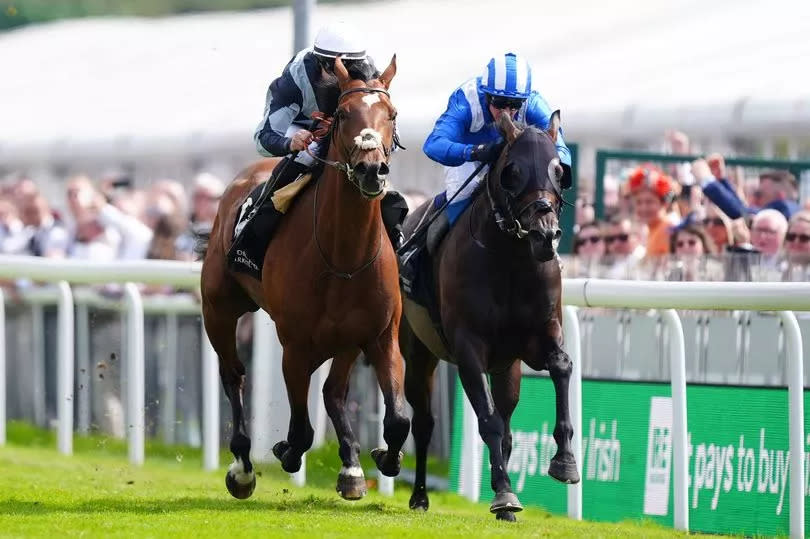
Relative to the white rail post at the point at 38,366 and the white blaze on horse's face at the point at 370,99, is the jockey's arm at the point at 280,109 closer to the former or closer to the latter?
the white blaze on horse's face at the point at 370,99

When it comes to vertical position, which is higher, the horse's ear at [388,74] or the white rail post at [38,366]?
the horse's ear at [388,74]

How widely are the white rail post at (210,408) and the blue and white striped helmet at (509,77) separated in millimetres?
3335

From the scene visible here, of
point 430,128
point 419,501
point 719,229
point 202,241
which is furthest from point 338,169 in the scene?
point 430,128

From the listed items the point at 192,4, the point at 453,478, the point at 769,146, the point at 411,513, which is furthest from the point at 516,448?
the point at 192,4

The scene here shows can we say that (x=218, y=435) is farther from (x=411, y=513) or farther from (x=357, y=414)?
(x=411, y=513)

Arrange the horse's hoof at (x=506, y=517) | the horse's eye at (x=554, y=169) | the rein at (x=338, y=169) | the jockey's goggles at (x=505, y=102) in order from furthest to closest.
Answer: the jockey's goggles at (x=505, y=102) < the horse's hoof at (x=506, y=517) < the horse's eye at (x=554, y=169) < the rein at (x=338, y=169)

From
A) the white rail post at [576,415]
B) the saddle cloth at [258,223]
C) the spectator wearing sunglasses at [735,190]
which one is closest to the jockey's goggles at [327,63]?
the saddle cloth at [258,223]

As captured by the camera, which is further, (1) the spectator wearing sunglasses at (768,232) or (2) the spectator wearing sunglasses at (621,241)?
(2) the spectator wearing sunglasses at (621,241)

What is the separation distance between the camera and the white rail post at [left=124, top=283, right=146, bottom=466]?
11039mm

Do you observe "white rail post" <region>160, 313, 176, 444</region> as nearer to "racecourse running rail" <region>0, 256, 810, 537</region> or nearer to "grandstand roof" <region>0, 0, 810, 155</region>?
"racecourse running rail" <region>0, 256, 810, 537</region>

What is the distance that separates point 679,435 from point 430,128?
6988 mm

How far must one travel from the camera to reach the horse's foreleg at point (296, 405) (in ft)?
26.4

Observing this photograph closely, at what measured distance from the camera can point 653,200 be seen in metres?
11.2

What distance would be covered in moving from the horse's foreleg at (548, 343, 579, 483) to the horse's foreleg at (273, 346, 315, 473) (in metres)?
1.14
